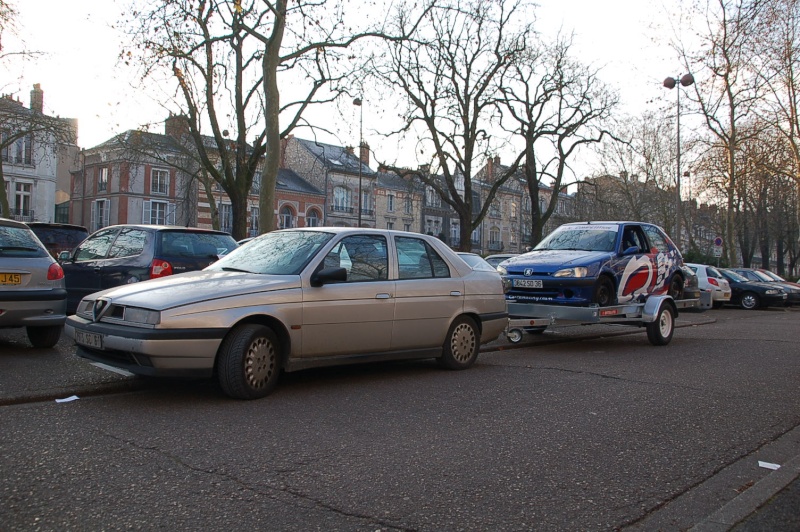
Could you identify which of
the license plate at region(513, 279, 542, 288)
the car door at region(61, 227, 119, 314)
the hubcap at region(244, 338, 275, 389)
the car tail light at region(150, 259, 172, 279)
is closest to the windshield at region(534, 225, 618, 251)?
the license plate at region(513, 279, 542, 288)

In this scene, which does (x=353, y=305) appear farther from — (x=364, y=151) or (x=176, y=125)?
(x=364, y=151)

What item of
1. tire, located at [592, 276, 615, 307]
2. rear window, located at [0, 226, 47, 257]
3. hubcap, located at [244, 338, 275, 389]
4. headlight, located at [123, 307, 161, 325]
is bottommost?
hubcap, located at [244, 338, 275, 389]

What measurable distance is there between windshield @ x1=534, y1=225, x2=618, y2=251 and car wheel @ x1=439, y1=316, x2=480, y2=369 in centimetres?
380

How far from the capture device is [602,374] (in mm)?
7938

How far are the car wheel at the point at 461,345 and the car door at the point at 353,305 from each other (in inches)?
40.3

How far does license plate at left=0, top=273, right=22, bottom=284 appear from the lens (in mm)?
7480

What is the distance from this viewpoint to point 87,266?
9.92m

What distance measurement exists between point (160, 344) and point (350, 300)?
74.7 inches

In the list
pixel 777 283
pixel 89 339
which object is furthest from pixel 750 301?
pixel 89 339

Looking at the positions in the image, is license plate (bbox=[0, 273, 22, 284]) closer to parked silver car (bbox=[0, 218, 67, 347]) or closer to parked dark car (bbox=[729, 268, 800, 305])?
parked silver car (bbox=[0, 218, 67, 347])

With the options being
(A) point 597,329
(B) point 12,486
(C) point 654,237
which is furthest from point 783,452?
(A) point 597,329

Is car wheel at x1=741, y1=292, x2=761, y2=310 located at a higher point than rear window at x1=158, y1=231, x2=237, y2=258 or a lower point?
lower

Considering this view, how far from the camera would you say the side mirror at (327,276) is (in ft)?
20.6

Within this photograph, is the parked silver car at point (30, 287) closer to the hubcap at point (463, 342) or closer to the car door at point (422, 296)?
the car door at point (422, 296)
